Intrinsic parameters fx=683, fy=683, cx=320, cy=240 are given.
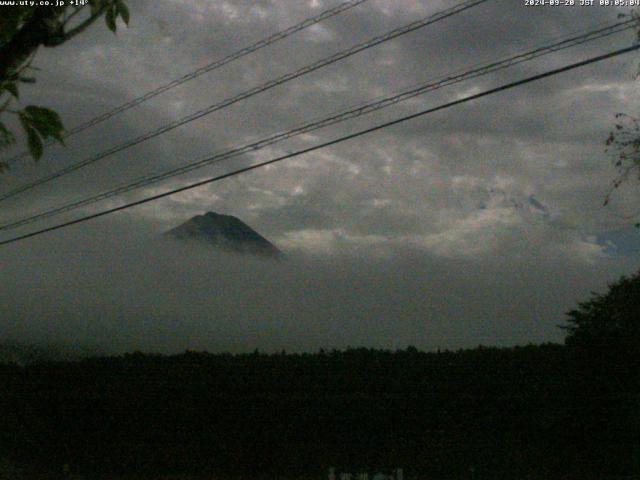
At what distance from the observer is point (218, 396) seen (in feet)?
53.9

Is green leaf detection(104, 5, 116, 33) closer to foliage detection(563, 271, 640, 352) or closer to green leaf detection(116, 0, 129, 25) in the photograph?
green leaf detection(116, 0, 129, 25)

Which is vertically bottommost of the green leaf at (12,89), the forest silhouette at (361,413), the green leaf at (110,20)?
the forest silhouette at (361,413)

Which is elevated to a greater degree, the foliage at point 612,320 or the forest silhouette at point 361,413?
the foliage at point 612,320

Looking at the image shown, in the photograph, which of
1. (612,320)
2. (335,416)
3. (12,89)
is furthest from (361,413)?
(12,89)

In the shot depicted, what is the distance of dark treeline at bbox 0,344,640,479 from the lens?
12.9 m

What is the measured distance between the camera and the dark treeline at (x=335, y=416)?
12945 millimetres

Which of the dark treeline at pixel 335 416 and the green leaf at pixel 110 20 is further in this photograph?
the dark treeline at pixel 335 416

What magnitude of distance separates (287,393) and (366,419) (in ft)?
6.67

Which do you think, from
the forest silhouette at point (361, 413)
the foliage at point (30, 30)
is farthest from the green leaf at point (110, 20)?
the forest silhouette at point (361, 413)

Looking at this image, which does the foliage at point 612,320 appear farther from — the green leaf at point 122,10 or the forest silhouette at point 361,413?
the green leaf at point 122,10

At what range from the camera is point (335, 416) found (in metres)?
14.8

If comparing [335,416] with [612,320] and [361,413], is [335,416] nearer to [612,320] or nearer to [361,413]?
[361,413]

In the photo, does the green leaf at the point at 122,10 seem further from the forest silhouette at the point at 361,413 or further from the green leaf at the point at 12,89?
the forest silhouette at the point at 361,413

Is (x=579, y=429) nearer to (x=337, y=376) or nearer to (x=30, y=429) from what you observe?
(x=337, y=376)
